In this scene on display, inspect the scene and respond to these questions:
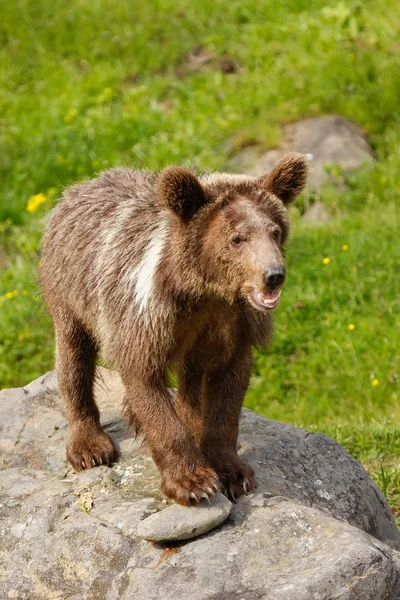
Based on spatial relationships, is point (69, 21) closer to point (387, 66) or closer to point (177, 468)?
point (387, 66)

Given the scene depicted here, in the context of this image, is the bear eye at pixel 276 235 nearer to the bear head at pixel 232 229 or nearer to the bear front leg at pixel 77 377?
the bear head at pixel 232 229

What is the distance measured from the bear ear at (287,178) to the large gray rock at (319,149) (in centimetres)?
567

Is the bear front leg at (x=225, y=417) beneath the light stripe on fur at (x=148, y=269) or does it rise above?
beneath

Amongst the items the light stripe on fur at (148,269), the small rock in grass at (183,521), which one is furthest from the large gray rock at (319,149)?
the small rock in grass at (183,521)

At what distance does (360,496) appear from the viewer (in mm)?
5145

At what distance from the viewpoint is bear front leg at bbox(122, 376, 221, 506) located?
4367 millimetres

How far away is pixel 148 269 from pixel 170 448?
2.84 feet

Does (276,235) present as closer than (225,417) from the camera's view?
Yes

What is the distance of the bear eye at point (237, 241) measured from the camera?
4309 mm

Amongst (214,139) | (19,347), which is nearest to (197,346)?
(19,347)

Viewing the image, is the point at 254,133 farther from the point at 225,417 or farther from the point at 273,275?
the point at 273,275

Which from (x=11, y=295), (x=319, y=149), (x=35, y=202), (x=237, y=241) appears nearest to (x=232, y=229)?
(x=237, y=241)

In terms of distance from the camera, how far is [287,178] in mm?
4613

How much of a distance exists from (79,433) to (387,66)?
7671 millimetres
